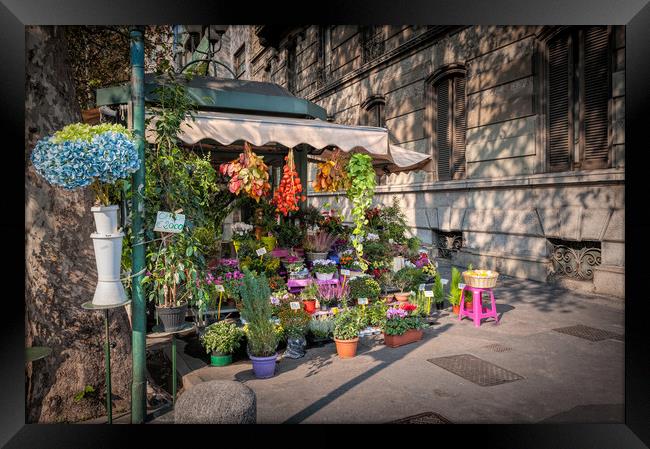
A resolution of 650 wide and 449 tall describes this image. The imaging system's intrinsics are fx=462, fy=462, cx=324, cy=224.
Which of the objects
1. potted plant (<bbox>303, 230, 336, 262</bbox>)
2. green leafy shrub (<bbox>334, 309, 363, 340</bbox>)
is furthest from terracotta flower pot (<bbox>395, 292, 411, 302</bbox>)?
green leafy shrub (<bbox>334, 309, 363, 340</bbox>)

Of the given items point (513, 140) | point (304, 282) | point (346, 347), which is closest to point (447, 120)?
point (513, 140)

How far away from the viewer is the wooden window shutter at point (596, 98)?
28.2 feet

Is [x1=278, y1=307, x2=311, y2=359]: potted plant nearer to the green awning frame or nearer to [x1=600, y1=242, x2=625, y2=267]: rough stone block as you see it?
the green awning frame

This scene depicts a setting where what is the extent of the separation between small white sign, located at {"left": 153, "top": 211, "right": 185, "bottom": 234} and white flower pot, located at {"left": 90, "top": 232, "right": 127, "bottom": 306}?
12.9 inches

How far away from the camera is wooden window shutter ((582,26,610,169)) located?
859 cm

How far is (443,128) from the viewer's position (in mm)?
12836

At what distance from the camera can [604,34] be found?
858 cm

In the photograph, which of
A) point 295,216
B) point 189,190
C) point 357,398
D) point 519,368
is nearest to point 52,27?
point 189,190

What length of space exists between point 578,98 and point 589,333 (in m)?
4.99

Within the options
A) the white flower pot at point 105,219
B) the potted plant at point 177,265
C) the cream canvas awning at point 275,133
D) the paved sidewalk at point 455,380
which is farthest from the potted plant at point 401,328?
the white flower pot at point 105,219

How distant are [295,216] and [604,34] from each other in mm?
6674
